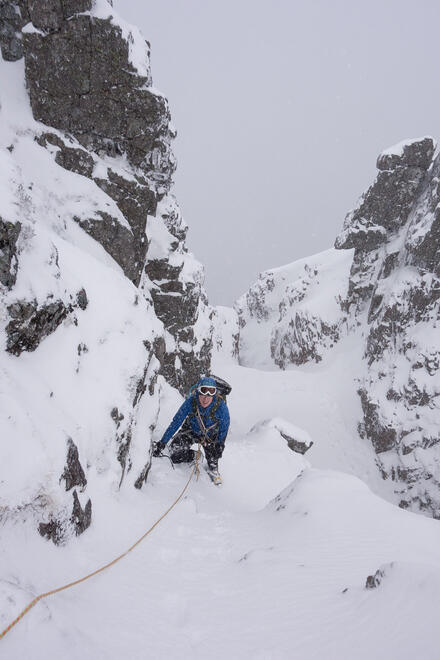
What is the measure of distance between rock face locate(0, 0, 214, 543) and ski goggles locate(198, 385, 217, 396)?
1.23 m

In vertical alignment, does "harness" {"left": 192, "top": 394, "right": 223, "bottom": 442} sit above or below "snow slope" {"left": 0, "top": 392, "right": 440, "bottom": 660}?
above

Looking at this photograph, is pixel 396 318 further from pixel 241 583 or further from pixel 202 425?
pixel 241 583

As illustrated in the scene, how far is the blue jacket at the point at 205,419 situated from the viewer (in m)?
7.75

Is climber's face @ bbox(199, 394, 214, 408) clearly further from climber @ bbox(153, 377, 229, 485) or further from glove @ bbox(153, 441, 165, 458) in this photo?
glove @ bbox(153, 441, 165, 458)

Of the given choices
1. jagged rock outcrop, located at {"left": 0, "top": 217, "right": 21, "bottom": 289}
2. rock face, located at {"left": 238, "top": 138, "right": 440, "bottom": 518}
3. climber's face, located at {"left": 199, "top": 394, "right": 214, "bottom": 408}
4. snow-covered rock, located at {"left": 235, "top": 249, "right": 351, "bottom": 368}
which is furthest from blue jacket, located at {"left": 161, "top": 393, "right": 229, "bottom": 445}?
snow-covered rock, located at {"left": 235, "top": 249, "right": 351, "bottom": 368}

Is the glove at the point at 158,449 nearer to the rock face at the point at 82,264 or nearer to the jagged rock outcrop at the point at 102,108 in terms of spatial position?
the rock face at the point at 82,264

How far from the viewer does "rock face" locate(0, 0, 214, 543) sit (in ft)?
13.9

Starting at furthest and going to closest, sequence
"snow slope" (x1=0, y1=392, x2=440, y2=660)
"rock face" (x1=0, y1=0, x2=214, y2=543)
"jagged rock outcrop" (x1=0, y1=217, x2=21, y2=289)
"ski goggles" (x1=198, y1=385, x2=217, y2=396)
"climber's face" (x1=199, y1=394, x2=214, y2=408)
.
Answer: "climber's face" (x1=199, y1=394, x2=214, y2=408) < "ski goggles" (x1=198, y1=385, x2=217, y2=396) < "jagged rock outcrop" (x1=0, y1=217, x2=21, y2=289) < "rock face" (x1=0, y1=0, x2=214, y2=543) < "snow slope" (x1=0, y1=392, x2=440, y2=660)

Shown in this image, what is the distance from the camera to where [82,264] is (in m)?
7.29

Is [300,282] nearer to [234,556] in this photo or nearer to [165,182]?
[165,182]

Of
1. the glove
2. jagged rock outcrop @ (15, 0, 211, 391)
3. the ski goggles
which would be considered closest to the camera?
the ski goggles

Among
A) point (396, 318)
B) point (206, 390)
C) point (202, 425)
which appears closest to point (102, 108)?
point (206, 390)

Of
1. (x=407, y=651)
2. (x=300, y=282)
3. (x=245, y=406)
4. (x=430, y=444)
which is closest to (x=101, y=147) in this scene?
(x=407, y=651)

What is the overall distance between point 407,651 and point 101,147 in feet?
55.3
